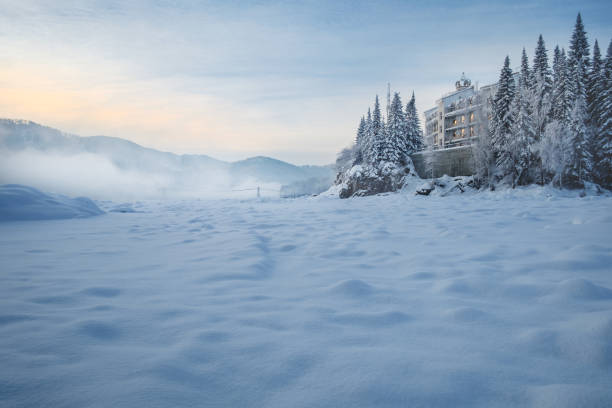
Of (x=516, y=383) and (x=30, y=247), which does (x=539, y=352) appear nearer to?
(x=516, y=383)

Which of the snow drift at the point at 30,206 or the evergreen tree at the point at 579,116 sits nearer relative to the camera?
the snow drift at the point at 30,206

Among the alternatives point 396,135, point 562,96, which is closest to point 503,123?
point 562,96

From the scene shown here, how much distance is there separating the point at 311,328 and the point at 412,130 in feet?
115

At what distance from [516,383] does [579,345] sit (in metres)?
0.52

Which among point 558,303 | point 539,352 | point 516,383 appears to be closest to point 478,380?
point 516,383

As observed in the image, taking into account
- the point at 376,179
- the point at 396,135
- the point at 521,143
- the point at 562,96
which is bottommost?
the point at 376,179

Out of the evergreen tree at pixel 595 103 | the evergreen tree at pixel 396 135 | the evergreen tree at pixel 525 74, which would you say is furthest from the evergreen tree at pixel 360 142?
the evergreen tree at pixel 595 103

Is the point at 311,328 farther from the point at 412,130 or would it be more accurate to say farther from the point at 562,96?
the point at 412,130

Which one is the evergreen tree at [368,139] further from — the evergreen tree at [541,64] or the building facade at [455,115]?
the evergreen tree at [541,64]

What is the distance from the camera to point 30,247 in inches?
153

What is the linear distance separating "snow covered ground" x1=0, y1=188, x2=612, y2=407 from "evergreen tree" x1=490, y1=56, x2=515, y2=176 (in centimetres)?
2249

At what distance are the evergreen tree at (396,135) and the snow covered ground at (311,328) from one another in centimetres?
2793

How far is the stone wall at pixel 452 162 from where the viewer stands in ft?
89.3

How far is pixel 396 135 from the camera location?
30406 mm
